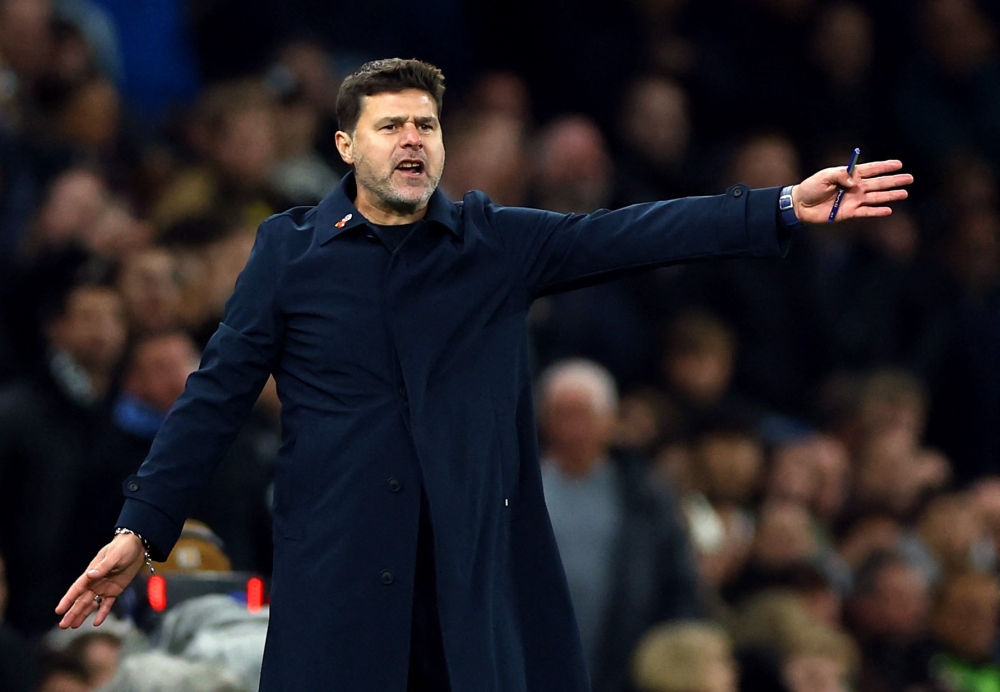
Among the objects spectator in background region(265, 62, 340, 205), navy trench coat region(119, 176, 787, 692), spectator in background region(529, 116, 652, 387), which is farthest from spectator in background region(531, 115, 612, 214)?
navy trench coat region(119, 176, 787, 692)

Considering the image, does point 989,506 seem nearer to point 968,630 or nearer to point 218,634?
point 968,630

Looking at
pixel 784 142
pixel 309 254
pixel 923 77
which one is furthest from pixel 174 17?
pixel 309 254

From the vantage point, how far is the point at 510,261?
12.6 ft

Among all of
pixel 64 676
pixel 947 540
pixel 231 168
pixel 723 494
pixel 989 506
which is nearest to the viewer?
pixel 64 676

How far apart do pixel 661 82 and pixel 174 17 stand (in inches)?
91.4

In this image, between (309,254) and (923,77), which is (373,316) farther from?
(923,77)

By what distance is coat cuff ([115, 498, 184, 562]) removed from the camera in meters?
3.67

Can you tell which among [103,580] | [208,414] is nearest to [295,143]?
[208,414]

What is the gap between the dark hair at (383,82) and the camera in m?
3.75

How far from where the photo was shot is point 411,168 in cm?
373

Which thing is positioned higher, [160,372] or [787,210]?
[787,210]

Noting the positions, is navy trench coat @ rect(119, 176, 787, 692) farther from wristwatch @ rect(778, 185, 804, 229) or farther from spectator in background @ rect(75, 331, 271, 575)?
spectator in background @ rect(75, 331, 271, 575)

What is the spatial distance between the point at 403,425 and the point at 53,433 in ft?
8.00

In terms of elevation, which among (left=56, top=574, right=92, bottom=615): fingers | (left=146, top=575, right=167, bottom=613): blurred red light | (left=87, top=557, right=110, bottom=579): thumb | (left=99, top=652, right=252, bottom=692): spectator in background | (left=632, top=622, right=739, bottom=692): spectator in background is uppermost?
(left=87, top=557, right=110, bottom=579): thumb
